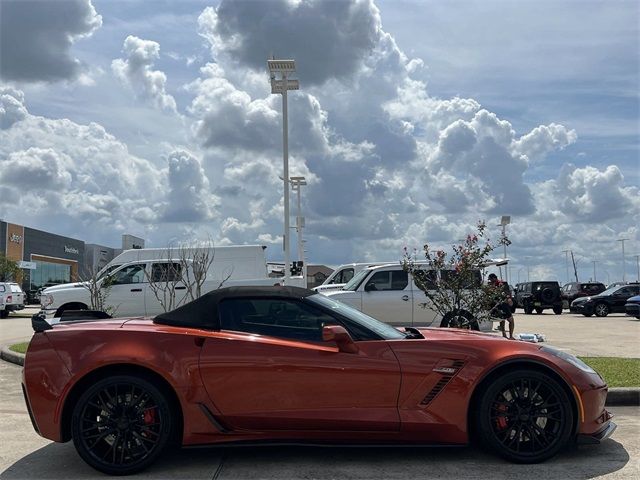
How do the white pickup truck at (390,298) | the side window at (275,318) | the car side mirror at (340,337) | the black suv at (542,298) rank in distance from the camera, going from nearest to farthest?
the car side mirror at (340,337) < the side window at (275,318) < the white pickup truck at (390,298) < the black suv at (542,298)

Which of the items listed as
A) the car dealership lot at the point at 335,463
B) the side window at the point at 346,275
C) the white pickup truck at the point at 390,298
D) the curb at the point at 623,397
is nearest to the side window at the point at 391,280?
the white pickup truck at the point at 390,298

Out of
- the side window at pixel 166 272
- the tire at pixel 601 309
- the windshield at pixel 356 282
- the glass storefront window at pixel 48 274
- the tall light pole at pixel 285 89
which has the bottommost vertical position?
the tire at pixel 601 309

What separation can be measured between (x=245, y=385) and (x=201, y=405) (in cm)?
36

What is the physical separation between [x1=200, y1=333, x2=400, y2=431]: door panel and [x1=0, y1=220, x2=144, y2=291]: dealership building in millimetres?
52861

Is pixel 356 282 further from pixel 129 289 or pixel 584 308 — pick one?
pixel 584 308

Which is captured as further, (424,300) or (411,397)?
(424,300)

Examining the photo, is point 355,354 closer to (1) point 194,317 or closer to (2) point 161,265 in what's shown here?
(1) point 194,317

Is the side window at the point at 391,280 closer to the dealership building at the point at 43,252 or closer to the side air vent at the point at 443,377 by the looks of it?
the side air vent at the point at 443,377

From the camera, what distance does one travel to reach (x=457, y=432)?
16.0ft

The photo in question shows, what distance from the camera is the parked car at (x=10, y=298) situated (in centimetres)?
2819

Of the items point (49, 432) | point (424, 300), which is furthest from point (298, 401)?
point (424, 300)

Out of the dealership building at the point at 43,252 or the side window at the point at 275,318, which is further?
the dealership building at the point at 43,252

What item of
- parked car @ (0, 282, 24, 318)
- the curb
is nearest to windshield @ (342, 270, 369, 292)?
the curb

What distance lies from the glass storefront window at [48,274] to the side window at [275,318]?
62.7m
